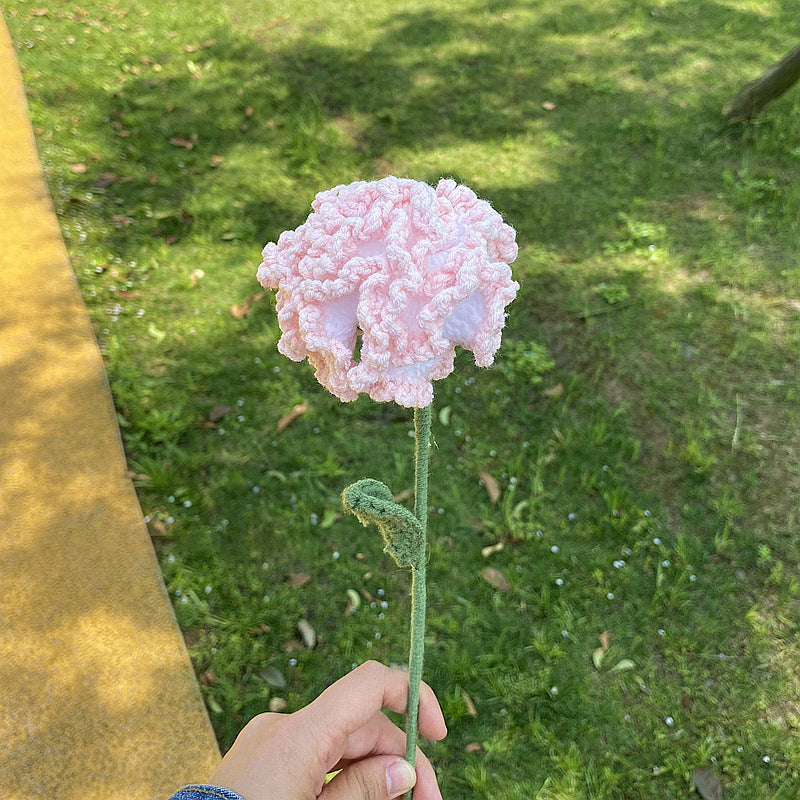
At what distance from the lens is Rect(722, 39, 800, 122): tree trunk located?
13.4 ft

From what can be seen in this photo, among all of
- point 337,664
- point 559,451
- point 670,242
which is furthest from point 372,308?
point 670,242

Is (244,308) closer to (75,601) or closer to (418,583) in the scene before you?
(75,601)

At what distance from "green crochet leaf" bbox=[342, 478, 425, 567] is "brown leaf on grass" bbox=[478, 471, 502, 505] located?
1.50 metres

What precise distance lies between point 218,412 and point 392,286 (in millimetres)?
2196

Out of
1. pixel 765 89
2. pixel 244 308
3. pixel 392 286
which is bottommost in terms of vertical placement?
pixel 244 308

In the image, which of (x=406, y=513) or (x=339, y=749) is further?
(x=339, y=749)

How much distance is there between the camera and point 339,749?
1504 millimetres

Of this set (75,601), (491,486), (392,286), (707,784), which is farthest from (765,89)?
(75,601)

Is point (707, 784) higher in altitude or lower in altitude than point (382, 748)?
lower

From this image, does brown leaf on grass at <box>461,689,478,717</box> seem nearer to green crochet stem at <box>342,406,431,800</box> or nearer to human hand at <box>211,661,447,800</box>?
human hand at <box>211,661,447,800</box>

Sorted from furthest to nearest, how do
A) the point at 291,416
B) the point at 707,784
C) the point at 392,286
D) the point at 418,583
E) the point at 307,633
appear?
1. the point at 291,416
2. the point at 307,633
3. the point at 707,784
4. the point at 418,583
5. the point at 392,286

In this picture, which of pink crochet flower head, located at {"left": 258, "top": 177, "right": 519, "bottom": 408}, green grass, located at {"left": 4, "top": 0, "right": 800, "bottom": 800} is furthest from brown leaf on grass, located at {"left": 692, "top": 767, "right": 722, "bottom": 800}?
pink crochet flower head, located at {"left": 258, "top": 177, "right": 519, "bottom": 408}

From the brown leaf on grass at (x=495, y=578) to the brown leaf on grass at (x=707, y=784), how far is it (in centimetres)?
82

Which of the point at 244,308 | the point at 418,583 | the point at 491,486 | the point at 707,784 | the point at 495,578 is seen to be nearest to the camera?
the point at 418,583
